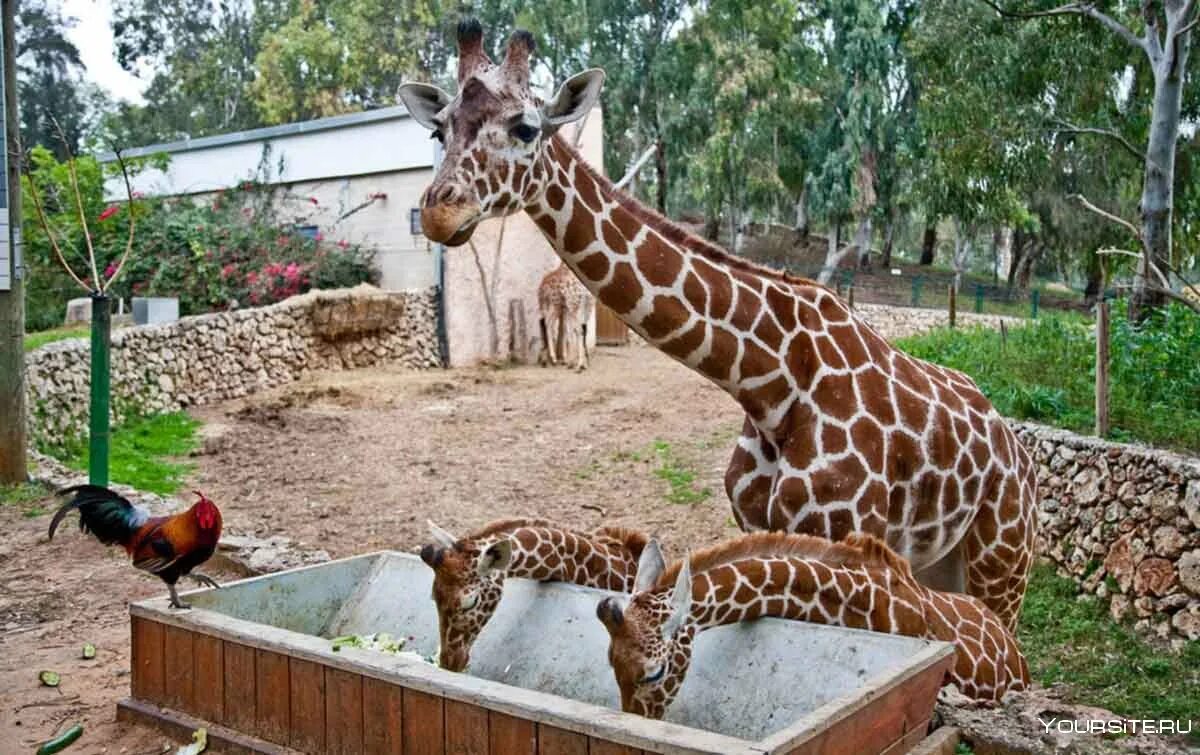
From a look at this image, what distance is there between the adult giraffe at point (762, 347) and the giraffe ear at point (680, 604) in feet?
3.37

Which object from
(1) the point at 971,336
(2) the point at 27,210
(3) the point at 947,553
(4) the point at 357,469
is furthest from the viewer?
(2) the point at 27,210

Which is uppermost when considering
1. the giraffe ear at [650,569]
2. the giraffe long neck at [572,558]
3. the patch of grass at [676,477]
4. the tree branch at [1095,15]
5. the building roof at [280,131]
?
the tree branch at [1095,15]

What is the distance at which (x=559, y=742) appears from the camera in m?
3.21

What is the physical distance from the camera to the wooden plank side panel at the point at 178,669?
4320 millimetres

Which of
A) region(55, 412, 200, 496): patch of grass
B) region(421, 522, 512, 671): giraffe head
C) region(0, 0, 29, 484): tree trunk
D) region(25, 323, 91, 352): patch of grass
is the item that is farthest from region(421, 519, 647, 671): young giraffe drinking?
region(25, 323, 91, 352): patch of grass

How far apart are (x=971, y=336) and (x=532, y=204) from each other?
39.5 feet

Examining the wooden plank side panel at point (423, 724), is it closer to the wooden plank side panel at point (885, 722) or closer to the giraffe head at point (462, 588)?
the giraffe head at point (462, 588)

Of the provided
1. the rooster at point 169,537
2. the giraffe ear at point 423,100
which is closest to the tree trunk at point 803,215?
the giraffe ear at point 423,100

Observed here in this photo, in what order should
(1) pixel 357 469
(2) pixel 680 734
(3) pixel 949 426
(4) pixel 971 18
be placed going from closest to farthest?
1. (2) pixel 680 734
2. (3) pixel 949 426
3. (1) pixel 357 469
4. (4) pixel 971 18

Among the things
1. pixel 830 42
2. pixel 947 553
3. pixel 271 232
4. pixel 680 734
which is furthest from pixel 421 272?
pixel 830 42

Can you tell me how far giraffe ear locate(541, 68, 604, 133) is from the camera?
14.1ft

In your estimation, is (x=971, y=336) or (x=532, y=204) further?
(x=971, y=336)

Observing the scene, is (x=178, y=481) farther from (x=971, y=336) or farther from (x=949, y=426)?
(x=971, y=336)

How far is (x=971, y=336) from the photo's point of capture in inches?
597
